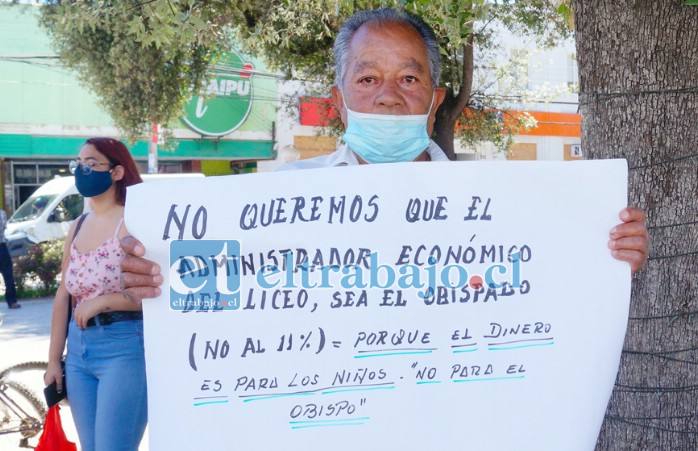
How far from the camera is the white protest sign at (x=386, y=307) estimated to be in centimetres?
186

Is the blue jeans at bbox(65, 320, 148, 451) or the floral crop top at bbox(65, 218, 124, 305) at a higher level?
the floral crop top at bbox(65, 218, 124, 305)

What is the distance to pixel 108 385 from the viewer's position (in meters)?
3.22

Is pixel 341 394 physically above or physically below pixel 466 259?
below

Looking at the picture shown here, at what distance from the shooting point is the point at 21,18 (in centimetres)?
2106

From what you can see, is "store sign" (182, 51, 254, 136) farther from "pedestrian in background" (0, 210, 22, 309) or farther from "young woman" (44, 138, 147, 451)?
"young woman" (44, 138, 147, 451)

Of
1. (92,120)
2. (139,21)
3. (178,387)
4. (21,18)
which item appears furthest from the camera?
(92,120)

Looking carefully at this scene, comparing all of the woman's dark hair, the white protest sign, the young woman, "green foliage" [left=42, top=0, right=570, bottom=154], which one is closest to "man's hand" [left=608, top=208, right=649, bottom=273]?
the white protest sign

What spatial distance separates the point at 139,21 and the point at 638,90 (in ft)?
10.6

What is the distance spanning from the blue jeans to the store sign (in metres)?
20.1

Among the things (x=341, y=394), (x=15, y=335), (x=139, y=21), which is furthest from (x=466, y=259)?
(x=15, y=335)

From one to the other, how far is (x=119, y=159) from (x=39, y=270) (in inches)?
466

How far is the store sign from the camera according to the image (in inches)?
904

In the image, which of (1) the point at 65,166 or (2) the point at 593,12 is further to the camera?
(1) the point at 65,166

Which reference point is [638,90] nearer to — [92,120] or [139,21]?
[139,21]
